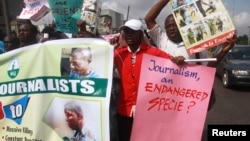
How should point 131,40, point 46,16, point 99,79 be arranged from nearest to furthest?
point 99,79
point 131,40
point 46,16

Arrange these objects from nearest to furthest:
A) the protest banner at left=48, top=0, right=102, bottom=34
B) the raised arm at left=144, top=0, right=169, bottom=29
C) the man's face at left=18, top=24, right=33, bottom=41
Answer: the raised arm at left=144, top=0, right=169, bottom=29, the man's face at left=18, top=24, right=33, bottom=41, the protest banner at left=48, top=0, right=102, bottom=34

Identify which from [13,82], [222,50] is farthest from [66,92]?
[222,50]

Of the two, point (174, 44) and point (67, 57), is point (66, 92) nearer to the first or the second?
point (67, 57)

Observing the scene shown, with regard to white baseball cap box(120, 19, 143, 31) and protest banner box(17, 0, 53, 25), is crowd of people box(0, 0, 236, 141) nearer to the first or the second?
white baseball cap box(120, 19, 143, 31)

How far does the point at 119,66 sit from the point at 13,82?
0.97m

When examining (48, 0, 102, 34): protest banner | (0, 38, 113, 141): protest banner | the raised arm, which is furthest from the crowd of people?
(48, 0, 102, 34): protest banner

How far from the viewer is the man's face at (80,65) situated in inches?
115

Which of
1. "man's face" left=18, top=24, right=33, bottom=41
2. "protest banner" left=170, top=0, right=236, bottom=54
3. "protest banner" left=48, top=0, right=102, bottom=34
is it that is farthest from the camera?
"protest banner" left=48, top=0, right=102, bottom=34

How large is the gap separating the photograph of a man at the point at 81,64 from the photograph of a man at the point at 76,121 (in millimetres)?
256

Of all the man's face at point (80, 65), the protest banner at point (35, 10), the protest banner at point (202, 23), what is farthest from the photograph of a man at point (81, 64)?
the protest banner at point (35, 10)

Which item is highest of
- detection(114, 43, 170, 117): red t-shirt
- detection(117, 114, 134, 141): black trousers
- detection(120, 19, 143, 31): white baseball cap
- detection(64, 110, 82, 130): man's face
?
detection(120, 19, 143, 31): white baseball cap

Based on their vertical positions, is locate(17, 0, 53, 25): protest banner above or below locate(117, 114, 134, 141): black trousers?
above

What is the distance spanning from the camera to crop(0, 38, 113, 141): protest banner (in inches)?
114

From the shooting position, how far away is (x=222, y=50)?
314 centimetres
